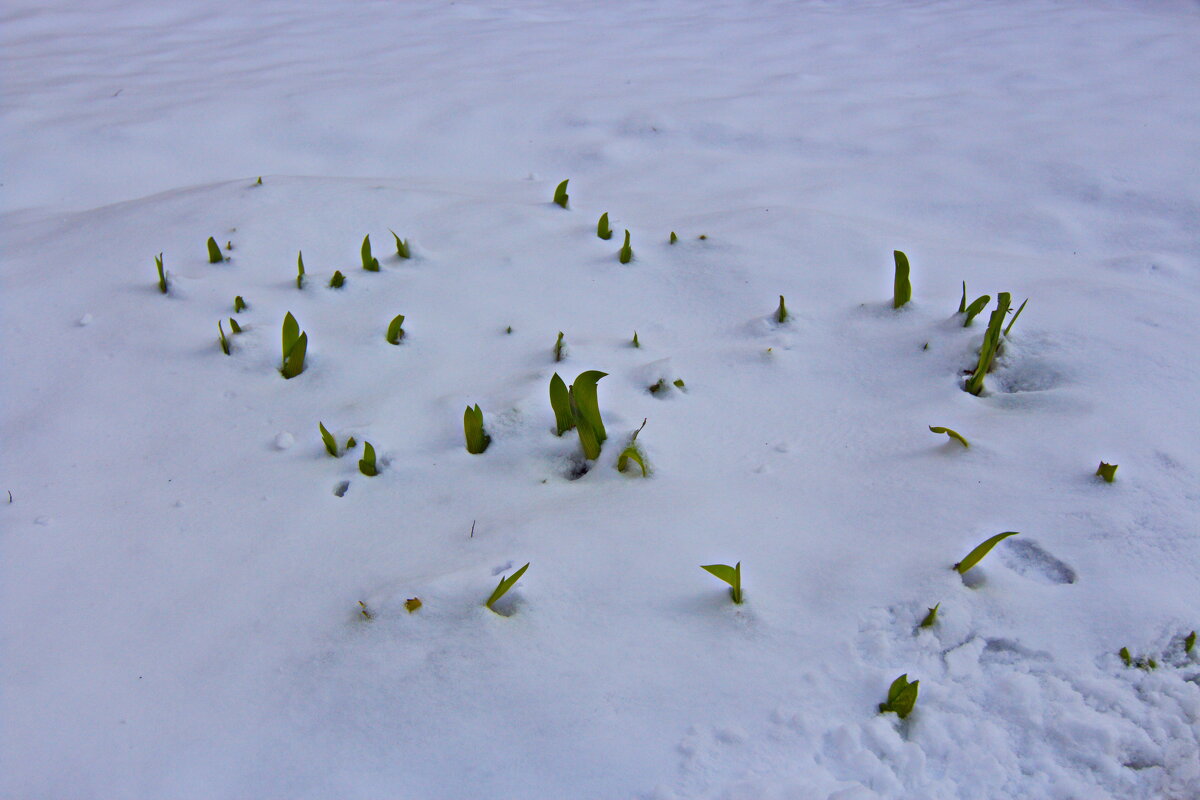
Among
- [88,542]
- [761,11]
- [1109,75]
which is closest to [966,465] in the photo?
[88,542]

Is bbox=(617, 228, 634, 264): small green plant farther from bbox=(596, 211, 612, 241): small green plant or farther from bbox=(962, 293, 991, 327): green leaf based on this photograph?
bbox=(962, 293, 991, 327): green leaf

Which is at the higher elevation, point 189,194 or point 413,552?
point 189,194

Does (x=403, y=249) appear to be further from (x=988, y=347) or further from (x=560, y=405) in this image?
(x=988, y=347)

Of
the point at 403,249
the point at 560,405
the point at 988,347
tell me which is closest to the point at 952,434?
the point at 988,347

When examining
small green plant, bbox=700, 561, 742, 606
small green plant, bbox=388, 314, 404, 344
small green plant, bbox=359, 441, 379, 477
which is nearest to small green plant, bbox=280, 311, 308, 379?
small green plant, bbox=388, 314, 404, 344

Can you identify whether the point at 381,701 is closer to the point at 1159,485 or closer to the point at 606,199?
the point at 1159,485

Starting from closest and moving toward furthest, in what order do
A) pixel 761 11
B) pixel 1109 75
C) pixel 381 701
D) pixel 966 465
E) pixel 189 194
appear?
pixel 381 701 < pixel 966 465 < pixel 189 194 < pixel 1109 75 < pixel 761 11
